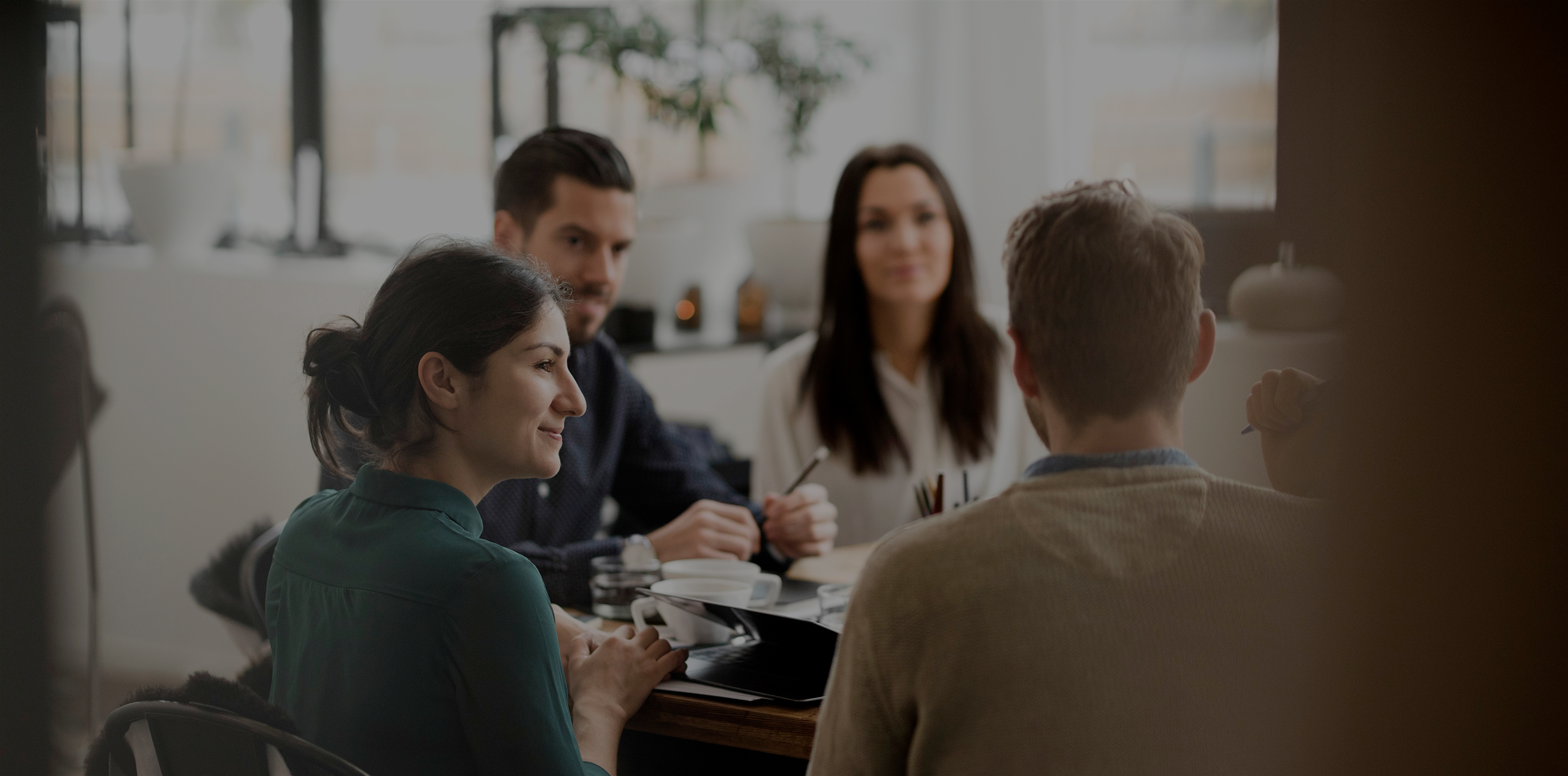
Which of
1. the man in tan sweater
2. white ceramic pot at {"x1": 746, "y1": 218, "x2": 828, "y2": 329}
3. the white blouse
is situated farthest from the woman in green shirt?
white ceramic pot at {"x1": 746, "y1": 218, "x2": 828, "y2": 329}

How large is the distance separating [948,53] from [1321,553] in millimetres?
2897

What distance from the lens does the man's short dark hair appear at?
54.2 inches

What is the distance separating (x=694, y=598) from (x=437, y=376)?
428 mm

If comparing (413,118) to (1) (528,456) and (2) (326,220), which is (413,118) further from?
(1) (528,456)

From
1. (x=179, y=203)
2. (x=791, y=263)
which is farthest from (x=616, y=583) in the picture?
(x=179, y=203)

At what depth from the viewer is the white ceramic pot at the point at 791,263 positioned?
2939mm

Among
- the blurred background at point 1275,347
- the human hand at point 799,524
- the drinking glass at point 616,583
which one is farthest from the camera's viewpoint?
the human hand at point 799,524

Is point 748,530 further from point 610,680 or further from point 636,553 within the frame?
point 610,680

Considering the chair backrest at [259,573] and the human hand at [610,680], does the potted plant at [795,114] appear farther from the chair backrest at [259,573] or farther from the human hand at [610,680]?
the human hand at [610,680]

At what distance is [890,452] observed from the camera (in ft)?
7.06

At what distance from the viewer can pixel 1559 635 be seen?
2.23 feet

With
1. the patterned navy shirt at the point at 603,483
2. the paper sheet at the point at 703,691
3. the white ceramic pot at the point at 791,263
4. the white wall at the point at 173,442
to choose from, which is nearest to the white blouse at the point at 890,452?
the patterned navy shirt at the point at 603,483

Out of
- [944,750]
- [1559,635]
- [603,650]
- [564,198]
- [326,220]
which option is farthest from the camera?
[326,220]

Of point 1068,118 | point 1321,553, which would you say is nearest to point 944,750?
point 1321,553
